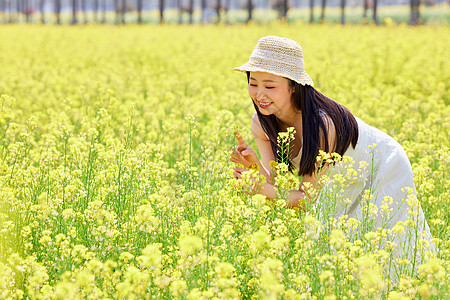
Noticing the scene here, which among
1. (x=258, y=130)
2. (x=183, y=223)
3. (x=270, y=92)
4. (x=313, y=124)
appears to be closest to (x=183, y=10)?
(x=258, y=130)

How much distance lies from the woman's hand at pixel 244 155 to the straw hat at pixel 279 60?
476 mm

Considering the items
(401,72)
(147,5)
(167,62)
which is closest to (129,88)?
(167,62)

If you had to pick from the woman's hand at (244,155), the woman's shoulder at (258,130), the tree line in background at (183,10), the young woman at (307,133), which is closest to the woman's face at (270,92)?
the young woman at (307,133)

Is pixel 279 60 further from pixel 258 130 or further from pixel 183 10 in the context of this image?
pixel 183 10

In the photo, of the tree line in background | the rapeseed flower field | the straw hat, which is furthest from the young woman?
the tree line in background

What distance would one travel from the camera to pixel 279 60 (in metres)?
3.77

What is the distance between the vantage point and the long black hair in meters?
3.66

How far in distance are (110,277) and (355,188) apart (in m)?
1.88

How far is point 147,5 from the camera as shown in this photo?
140 metres

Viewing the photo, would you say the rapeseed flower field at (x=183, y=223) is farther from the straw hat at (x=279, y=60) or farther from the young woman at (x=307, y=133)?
the straw hat at (x=279, y=60)

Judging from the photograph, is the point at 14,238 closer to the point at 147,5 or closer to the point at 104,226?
the point at 104,226

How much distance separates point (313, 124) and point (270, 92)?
14.5 inches

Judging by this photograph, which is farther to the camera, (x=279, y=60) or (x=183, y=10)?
(x=183, y=10)

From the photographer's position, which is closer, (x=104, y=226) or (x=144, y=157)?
(x=104, y=226)
